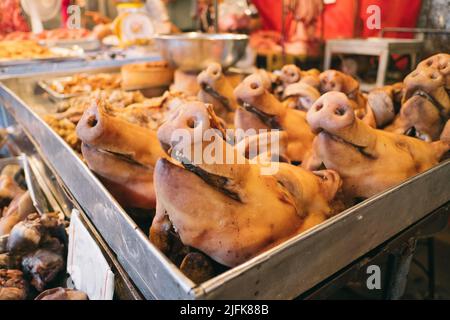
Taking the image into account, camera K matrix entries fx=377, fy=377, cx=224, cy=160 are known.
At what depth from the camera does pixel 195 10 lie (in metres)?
6.64

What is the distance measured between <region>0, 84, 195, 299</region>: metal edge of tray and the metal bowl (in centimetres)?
111

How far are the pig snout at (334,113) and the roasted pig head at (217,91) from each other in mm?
847

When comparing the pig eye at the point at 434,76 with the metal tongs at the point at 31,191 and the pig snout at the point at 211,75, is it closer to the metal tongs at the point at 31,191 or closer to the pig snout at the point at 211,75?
the pig snout at the point at 211,75

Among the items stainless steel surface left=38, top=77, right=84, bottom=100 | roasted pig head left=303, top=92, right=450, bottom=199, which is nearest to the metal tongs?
stainless steel surface left=38, top=77, right=84, bottom=100

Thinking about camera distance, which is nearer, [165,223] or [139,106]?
[165,223]

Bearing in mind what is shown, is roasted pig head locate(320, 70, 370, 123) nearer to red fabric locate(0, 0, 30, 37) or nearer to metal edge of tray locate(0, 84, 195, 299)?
metal edge of tray locate(0, 84, 195, 299)

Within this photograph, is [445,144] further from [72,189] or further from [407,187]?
[72,189]

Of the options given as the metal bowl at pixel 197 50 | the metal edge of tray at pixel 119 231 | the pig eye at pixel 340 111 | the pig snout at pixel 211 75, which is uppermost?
the metal bowl at pixel 197 50

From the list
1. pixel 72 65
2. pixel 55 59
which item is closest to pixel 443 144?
pixel 72 65

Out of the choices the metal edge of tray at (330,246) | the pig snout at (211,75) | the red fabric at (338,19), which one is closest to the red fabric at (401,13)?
the red fabric at (338,19)

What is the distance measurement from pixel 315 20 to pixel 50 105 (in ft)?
11.7

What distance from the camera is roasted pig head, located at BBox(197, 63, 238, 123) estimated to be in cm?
192

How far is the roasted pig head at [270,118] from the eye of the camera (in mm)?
1555
